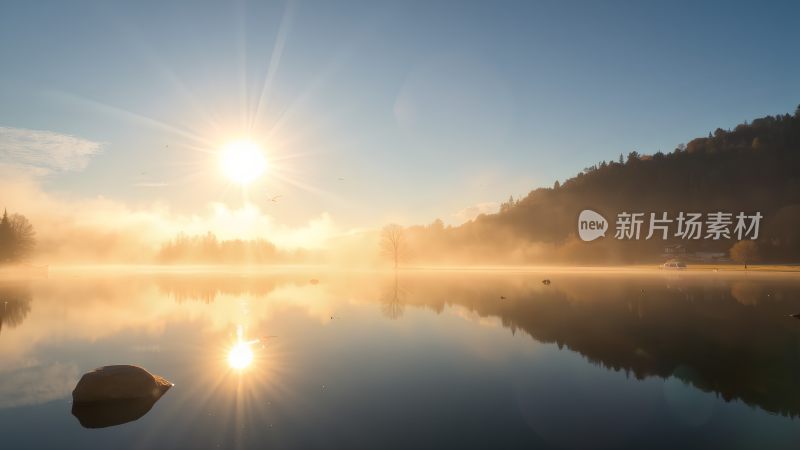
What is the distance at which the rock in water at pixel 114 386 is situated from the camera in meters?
17.7

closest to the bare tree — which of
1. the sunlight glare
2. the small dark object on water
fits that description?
the sunlight glare

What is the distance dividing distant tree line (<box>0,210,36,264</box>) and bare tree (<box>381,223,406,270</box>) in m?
119

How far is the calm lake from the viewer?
569 inches

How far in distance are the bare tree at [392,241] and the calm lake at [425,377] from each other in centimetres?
13114

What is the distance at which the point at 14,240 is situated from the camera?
397ft

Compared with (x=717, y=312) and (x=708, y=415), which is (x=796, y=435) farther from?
(x=717, y=312)

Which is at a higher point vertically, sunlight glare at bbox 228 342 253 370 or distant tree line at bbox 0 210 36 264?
distant tree line at bbox 0 210 36 264

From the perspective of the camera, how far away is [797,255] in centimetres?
16475

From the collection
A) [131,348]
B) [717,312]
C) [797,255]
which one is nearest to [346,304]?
[131,348]

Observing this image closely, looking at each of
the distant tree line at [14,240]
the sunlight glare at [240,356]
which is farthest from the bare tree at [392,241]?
the sunlight glare at [240,356]

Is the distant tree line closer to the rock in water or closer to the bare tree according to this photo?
the bare tree

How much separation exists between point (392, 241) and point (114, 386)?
158 meters

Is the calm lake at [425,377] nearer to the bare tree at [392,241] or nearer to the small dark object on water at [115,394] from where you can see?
the small dark object on water at [115,394]

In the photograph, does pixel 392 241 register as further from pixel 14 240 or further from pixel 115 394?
pixel 115 394
